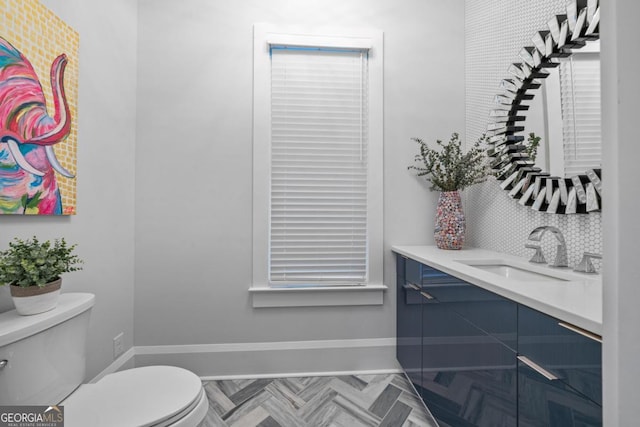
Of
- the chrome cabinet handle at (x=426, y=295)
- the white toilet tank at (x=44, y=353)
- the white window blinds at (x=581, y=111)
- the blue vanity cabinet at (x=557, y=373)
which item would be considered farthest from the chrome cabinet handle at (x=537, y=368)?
the white toilet tank at (x=44, y=353)

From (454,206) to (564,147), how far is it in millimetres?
668

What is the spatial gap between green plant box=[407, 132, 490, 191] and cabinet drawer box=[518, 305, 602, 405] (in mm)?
1157

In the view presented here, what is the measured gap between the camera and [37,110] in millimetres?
1273

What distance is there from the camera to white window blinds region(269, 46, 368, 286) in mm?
2055

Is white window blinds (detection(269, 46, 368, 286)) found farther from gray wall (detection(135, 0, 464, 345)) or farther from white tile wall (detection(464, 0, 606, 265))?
white tile wall (detection(464, 0, 606, 265))

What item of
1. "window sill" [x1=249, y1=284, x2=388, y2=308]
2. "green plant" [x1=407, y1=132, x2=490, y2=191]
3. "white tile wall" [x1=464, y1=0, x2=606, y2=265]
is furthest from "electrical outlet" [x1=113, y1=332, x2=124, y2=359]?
"white tile wall" [x1=464, y1=0, x2=606, y2=265]

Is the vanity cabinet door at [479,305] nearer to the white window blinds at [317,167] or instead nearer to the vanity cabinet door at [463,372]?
the vanity cabinet door at [463,372]

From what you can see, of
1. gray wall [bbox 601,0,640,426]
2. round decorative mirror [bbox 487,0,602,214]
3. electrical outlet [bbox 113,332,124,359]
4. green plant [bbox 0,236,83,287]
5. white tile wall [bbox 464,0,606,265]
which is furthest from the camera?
electrical outlet [bbox 113,332,124,359]

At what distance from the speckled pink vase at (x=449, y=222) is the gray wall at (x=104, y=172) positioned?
1.96m

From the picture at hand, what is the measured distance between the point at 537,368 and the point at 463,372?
41 cm

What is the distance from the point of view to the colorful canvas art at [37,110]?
1.15 m

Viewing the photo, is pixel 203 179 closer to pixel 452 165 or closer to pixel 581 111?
pixel 452 165

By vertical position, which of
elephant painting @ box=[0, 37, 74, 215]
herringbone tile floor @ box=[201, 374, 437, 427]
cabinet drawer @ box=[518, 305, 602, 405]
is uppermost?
elephant painting @ box=[0, 37, 74, 215]

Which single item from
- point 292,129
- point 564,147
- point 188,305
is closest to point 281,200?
point 292,129
